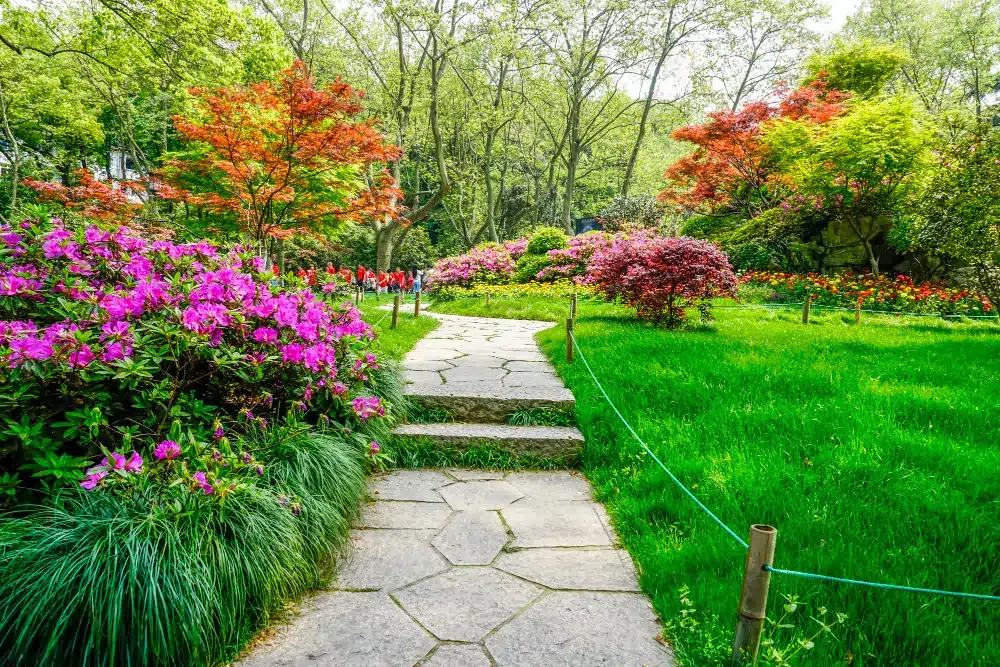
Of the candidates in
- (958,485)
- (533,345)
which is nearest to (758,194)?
(533,345)

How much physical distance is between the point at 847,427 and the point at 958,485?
25.7 inches

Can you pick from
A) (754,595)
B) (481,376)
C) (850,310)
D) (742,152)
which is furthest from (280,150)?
(742,152)

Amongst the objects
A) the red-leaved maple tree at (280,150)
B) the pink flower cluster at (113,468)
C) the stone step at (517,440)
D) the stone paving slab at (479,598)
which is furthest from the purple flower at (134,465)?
the red-leaved maple tree at (280,150)

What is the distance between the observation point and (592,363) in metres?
4.76

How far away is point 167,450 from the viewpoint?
1.91 metres

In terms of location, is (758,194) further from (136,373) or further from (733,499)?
(136,373)

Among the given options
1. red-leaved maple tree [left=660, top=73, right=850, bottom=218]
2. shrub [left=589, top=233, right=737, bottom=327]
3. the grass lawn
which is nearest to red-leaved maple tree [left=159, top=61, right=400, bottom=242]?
shrub [left=589, top=233, right=737, bottom=327]

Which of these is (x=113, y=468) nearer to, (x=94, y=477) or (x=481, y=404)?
(x=94, y=477)

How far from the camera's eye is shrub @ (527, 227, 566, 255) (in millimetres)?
13117

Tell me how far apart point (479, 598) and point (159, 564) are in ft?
3.70

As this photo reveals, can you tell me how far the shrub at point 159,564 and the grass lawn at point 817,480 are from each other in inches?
58.1

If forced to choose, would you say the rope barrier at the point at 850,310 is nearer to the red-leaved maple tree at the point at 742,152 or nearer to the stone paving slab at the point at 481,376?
the stone paving slab at the point at 481,376

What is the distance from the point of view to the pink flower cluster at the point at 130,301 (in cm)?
197

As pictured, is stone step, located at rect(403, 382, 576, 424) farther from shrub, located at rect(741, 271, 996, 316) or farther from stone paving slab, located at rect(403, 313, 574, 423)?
shrub, located at rect(741, 271, 996, 316)
